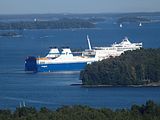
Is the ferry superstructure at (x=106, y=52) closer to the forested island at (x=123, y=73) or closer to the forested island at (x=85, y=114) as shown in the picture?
the forested island at (x=123, y=73)

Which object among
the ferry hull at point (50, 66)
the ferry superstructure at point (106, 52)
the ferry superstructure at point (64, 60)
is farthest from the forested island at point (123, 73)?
the ferry superstructure at point (106, 52)

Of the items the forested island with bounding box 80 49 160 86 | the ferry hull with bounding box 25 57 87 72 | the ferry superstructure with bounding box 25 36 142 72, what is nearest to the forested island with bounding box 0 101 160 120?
the forested island with bounding box 80 49 160 86

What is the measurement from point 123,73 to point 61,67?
6739 mm

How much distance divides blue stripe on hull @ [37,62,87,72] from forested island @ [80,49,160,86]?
164 inches

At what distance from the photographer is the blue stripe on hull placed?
35344mm

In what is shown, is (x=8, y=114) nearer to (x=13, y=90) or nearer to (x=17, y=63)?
(x=13, y=90)

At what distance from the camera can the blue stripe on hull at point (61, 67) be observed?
116ft

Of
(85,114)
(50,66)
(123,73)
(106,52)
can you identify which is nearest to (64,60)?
(50,66)

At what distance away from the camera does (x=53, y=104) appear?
22688 mm

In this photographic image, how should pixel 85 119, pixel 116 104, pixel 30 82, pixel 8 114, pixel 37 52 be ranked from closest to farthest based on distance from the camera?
pixel 85 119, pixel 8 114, pixel 116 104, pixel 30 82, pixel 37 52

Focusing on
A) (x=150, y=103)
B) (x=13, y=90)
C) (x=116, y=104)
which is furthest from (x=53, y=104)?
(x=150, y=103)

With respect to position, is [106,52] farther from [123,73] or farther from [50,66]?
[123,73]

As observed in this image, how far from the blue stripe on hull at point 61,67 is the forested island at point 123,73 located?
4156 mm

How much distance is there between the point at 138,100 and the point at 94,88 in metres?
4.58
